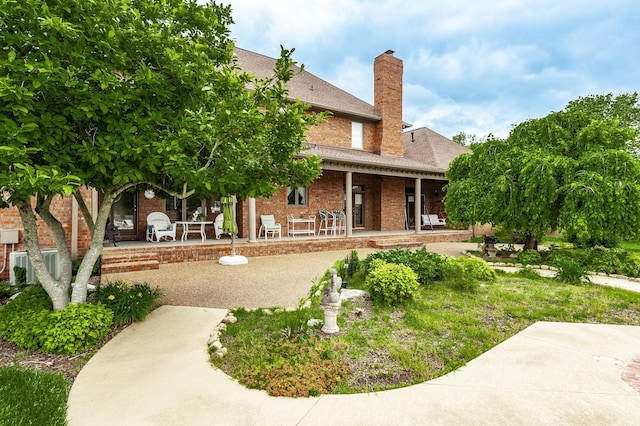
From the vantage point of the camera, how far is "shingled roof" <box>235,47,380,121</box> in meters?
13.6

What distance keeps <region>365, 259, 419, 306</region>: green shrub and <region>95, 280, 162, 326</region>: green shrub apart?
10.6 feet

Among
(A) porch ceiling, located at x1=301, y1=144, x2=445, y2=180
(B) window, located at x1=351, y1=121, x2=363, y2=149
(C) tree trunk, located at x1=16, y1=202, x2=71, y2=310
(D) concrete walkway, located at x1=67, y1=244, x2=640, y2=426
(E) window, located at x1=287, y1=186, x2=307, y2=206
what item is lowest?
(D) concrete walkway, located at x1=67, y1=244, x2=640, y2=426

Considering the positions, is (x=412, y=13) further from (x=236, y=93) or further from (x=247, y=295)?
(x=247, y=295)

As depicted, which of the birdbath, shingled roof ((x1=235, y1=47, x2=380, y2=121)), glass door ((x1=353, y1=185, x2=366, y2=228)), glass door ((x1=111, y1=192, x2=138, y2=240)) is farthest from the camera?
glass door ((x1=353, y1=185, x2=366, y2=228))

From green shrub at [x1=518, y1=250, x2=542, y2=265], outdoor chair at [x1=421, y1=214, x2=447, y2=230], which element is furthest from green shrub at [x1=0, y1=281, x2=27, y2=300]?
outdoor chair at [x1=421, y1=214, x2=447, y2=230]

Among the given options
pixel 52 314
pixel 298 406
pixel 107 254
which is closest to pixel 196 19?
pixel 52 314

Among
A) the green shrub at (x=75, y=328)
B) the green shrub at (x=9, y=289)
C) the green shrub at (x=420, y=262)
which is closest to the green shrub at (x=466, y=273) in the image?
the green shrub at (x=420, y=262)

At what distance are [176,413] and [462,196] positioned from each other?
31.7 feet

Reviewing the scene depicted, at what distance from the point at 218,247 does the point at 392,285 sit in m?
6.19

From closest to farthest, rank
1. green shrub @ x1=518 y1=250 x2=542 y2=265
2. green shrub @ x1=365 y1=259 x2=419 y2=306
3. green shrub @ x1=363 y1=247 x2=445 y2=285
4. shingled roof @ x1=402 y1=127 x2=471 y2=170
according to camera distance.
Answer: green shrub @ x1=365 y1=259 x2=419 y2=306 → green shrub @ x1=363 y1=247 x2=445 y2=285 → green shrub @ x1=518 y1=250 x2=542 y2=265 → shingled roof @ x1=402 y1=127 x2=471 y2=170

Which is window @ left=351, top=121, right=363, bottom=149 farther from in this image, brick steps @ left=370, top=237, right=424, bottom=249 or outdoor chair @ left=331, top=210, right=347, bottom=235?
brick steps @ left=370, top=237, right=424, bottom=249

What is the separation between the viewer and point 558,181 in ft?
27.7

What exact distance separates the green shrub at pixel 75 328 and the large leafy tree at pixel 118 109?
342 mm

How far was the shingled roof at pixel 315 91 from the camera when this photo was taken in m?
13.6
